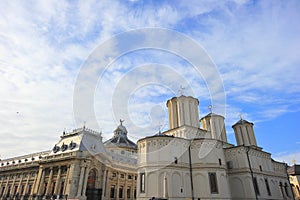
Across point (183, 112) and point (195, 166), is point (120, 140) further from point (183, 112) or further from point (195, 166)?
point (195, 166)

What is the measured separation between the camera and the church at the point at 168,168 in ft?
94.8

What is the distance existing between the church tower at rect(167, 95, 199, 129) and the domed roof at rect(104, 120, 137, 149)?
31097mm

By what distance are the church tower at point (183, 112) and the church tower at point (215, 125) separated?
20.4ft

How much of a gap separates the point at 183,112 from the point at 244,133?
1714 centimetres

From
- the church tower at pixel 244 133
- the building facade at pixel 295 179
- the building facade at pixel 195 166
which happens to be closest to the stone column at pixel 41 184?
the building facade at pixel 195 166

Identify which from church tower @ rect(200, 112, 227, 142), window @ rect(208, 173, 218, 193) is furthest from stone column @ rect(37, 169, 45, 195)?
church tower @ rect(200, 112, 227, 142)

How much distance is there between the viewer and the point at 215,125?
41.6 metres

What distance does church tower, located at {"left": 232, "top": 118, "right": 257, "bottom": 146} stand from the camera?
140ft

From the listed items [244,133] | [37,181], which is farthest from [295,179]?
[37,181]

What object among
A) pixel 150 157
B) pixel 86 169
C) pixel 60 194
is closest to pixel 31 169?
pixel 60 194

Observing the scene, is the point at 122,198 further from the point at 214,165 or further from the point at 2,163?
the point at 2,163

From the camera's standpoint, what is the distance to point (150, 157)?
29578 millimetres

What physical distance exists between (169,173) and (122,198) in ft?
88.8

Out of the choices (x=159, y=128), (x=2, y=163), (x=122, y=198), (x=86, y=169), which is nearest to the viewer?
(x=159, y=128)
